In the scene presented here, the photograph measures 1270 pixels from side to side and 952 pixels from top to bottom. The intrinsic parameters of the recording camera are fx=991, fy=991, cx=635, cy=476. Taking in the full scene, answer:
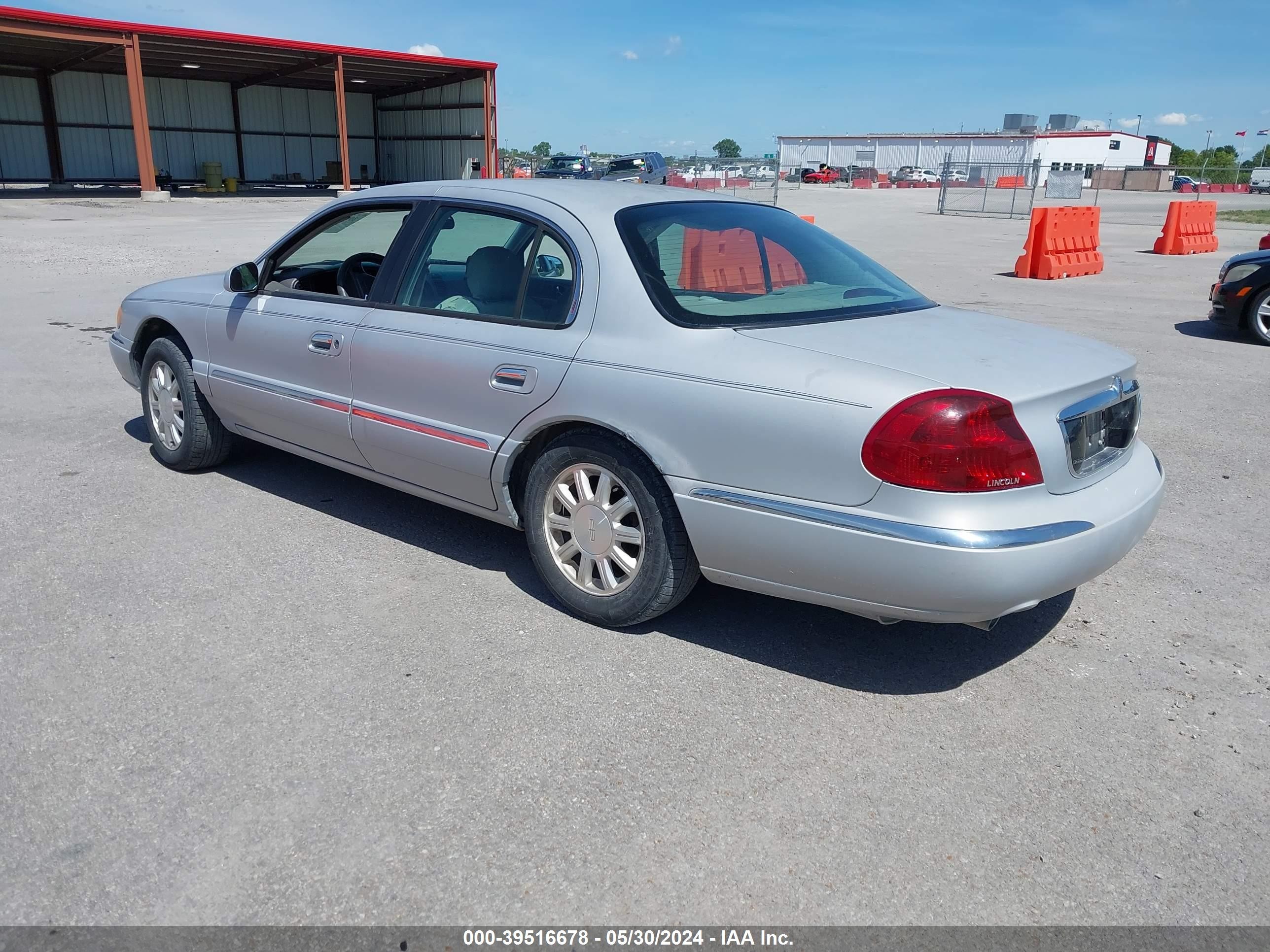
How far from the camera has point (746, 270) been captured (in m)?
3.90

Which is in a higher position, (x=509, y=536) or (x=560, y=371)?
(x=560, y=371)

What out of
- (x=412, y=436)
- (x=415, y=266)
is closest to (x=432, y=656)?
(x=412, y=436)

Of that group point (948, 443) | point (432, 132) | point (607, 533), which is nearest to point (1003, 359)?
point (948, 443)

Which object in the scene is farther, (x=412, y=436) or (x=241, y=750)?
(x=412, y=436)

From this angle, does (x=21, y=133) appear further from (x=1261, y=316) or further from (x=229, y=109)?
(x=1261, y=316)

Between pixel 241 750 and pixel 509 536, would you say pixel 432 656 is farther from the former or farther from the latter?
pixel 509 536

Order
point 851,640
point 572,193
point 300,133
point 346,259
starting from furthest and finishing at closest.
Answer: point 300,133 → point 346,259 → point 572,193 → point 851,640

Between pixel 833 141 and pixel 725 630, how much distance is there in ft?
303

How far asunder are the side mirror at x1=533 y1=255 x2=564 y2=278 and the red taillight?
1584 millimetres

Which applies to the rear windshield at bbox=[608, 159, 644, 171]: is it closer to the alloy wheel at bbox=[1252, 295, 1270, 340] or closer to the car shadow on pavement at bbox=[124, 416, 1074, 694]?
the alloy wheel at bbox=[1252, 295, 1270, 340]

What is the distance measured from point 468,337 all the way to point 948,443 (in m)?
1.95

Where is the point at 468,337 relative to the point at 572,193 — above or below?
below

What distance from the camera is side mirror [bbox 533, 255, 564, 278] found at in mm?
3945

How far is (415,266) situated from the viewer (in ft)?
14.0
